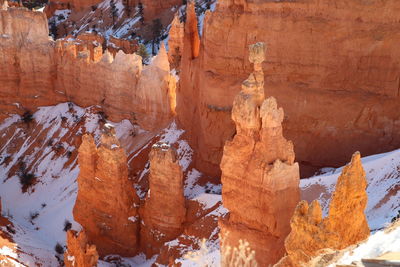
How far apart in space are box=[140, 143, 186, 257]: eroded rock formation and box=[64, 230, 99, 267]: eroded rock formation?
215 cm

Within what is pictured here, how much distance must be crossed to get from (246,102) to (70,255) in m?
8.93

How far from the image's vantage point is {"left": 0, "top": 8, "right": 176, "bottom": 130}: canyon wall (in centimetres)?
2600

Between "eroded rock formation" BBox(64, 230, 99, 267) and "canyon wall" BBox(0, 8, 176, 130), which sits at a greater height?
"canyon wall" BBox(0, 8, 176, 130)

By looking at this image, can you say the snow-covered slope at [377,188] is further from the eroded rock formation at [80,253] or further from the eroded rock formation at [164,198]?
the eroded rock formation at [80,253]

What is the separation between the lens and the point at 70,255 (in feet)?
59.6

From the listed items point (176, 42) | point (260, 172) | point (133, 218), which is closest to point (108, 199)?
point (133, 218)

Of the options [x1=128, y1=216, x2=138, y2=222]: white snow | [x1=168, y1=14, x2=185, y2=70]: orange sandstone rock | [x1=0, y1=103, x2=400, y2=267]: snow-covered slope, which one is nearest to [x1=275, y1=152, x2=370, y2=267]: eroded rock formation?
[x1=0, y1=103, x2=400, y2=267]: snow-covered slope

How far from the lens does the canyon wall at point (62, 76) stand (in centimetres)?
2600

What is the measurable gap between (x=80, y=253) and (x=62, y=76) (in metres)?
14.5

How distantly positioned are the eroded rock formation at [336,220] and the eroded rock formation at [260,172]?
369 cm

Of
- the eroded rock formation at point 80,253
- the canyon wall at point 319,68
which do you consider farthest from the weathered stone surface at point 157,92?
the eroded rock formation at point 80,253

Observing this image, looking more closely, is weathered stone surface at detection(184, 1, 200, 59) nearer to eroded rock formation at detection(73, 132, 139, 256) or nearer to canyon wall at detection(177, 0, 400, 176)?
canyon wall at detection(177, 0, 400, 176)

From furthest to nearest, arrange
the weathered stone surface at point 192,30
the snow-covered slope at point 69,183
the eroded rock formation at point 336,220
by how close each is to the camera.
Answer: the weathered stone surface at point 192,30 → the snow-covered slope at point 69,183 → the eroded rock formation at point 336,220

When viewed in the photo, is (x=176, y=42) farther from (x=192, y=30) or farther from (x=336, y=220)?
(x=336, y=220)
